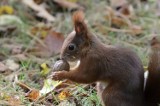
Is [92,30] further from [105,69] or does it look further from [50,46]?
[105,69]

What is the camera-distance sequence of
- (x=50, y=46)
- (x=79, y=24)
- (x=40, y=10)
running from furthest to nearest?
1. (x=40, y=10)
2. (x=50, y=46)
3. (x=79, y=24)

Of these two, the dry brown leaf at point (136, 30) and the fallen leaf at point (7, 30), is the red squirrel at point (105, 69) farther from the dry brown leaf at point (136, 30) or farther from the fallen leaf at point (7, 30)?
the fallen leaf at point (7, 30)

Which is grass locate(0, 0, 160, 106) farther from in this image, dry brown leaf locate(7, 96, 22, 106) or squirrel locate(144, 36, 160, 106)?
squirrel locate(144, 36, 160, 106)

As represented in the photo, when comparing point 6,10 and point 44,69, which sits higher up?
point 6,10

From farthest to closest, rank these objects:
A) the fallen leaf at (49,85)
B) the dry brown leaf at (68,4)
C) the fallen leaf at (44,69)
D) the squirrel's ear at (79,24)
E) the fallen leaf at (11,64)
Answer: the dry brown leaf at (68,4), the fallen leaf at (11,64), the fallen leaf at (44,69), the fallen leaf at (49,85), the squirrel's ear at (79,24)

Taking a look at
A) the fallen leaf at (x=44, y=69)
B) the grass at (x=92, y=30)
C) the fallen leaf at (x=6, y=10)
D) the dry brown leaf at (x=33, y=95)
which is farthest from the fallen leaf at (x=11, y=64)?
the fallen leaf at (x=6, y=10)

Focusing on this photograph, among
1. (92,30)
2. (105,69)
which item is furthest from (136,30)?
(105,69)

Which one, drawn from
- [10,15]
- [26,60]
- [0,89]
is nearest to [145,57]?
[26,60]
